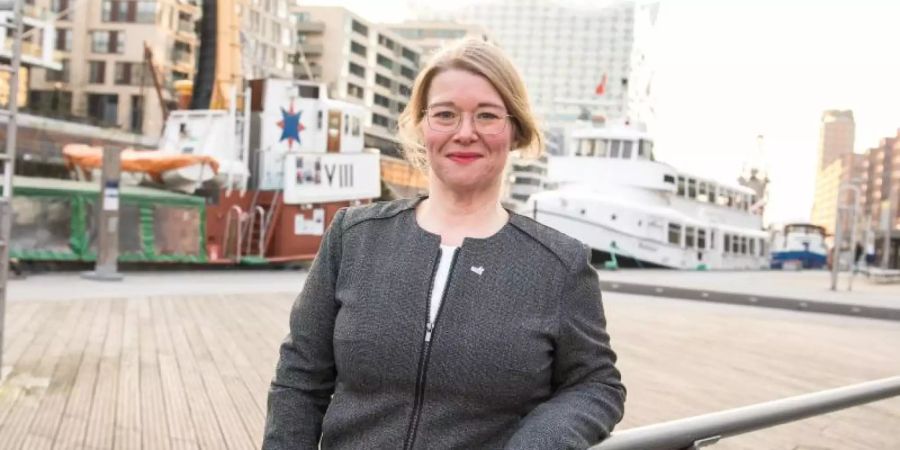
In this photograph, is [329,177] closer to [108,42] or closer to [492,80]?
[492,80]

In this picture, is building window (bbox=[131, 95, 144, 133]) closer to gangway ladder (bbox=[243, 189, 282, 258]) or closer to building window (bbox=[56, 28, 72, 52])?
building window (bbox=[56, 28, 72, 52])

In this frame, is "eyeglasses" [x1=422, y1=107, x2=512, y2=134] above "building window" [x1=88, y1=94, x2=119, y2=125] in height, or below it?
below

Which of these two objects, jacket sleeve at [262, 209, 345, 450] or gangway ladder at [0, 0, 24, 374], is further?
gangway ladder at [0, 0, 24, 374]

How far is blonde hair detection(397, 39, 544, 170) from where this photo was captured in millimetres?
1804

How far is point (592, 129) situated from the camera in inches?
1207

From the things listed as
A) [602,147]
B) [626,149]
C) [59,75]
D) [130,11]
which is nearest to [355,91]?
[130,11]

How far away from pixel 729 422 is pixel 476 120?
2.72 ft

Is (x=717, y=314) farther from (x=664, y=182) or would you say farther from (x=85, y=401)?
(x=664, y=182)

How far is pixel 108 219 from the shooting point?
14.0m

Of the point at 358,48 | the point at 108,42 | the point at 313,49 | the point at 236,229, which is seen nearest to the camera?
the point at 236,229

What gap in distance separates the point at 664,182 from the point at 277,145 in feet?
48.0

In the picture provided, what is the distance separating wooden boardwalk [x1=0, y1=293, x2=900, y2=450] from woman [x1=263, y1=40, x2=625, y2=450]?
1.32 m

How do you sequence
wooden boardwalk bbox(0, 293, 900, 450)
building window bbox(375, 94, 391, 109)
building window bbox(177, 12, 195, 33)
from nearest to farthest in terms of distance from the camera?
1. wooden boardwalk bbox(0, 293, 900, 450)
2. building window bbox(177, 12, 195, 33)
3. building window bbox(375, 94, 391, 109)

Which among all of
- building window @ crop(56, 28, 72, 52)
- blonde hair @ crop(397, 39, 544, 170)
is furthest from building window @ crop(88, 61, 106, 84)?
blonde hair @ crop(397, 39, 544, 170)
